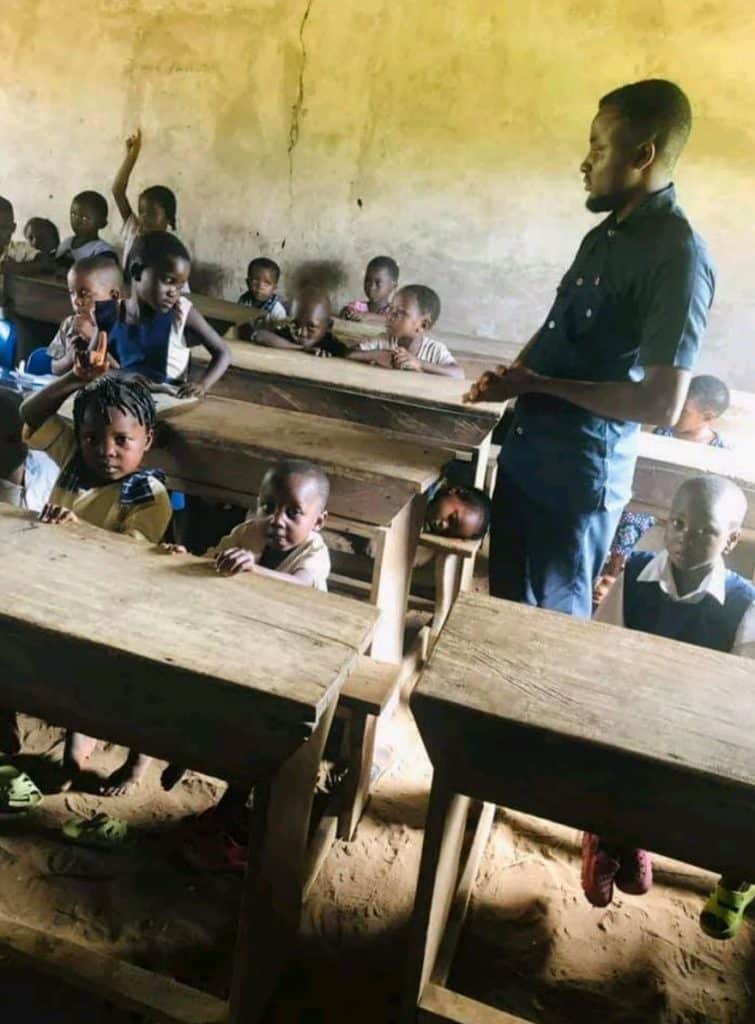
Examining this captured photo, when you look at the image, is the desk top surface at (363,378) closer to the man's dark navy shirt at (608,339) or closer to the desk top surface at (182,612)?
the man's dark navy shirt at (608,339)

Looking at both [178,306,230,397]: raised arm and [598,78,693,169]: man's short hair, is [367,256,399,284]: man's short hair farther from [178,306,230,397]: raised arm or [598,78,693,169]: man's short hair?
[598,78,693,169]: man's short hair

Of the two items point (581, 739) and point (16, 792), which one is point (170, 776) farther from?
point (581, 739)

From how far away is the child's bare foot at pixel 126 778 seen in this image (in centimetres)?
241

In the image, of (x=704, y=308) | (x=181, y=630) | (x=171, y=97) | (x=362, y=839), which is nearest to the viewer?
(x=181, y=630)

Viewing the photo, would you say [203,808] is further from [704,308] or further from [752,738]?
[704,308]

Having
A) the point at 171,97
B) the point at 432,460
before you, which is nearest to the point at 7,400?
the point at 432,460

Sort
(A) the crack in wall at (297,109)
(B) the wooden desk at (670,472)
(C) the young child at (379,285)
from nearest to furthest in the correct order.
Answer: (B) the wooden desk at (670,472), (C) the young child at (379,285), (A) the crack in wall at (297,109)

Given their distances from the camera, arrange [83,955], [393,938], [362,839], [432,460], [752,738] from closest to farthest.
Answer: [752,738] → [83,955] → [393,938] → [362,839] → [432,460]

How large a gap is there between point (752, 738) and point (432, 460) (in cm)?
138

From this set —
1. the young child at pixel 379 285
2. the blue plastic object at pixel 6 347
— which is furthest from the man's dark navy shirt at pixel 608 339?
the young child at pixel 379 285

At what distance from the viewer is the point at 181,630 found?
1.49m

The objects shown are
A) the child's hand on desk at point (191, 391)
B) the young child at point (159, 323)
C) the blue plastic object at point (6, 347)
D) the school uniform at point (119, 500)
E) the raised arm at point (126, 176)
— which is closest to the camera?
the school uniform at point (119, 500)

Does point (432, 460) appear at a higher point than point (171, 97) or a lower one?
lower

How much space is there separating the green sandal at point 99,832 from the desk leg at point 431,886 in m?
0.89
